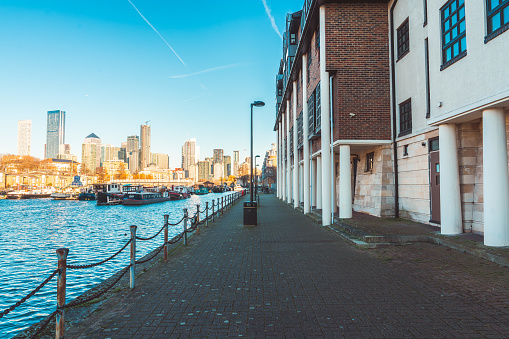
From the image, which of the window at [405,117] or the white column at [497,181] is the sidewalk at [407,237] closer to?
the white column at [497,181]

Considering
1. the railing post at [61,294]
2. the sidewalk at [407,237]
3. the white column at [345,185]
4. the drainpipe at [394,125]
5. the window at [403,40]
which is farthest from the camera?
the white column at [345,185]

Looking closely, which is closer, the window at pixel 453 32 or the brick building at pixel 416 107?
the brick building at pixel 416 107

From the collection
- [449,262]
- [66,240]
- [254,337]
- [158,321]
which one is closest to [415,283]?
[449,262]

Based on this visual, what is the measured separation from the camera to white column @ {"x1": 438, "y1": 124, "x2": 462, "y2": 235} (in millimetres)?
10031

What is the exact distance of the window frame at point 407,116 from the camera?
13.8m

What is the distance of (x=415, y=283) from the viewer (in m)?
6.16

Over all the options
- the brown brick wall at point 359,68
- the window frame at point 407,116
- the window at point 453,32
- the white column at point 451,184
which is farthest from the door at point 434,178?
the window at point 453,32

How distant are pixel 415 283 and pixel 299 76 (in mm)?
21028

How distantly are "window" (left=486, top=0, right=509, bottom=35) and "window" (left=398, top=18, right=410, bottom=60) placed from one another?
5865mm

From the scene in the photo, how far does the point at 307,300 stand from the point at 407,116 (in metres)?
11.2

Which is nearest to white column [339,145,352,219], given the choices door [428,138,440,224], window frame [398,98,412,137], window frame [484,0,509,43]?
window frame [398,98,412,137]

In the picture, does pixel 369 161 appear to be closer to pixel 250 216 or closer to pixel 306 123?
pixel 306 123

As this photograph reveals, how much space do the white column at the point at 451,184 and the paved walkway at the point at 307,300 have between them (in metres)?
2.04

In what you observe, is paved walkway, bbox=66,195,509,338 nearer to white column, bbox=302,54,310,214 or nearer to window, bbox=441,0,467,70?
window, bbox=441,0,467,70
